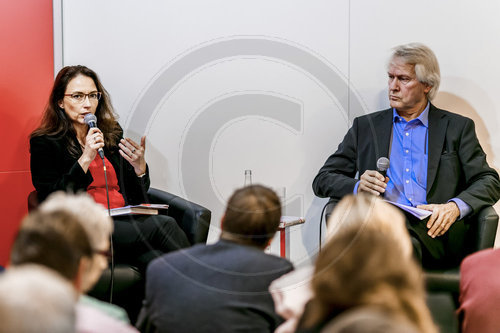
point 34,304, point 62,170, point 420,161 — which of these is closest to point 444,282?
point 420,161

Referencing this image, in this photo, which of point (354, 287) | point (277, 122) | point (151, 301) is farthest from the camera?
point (277, 122)

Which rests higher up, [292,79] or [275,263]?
[292,79]

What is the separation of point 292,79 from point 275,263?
82 centimetres

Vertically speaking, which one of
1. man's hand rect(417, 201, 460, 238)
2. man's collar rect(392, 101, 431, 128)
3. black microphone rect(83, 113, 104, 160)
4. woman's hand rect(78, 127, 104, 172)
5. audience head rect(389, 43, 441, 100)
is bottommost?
man's hand rect(417, 201, 460, 238)

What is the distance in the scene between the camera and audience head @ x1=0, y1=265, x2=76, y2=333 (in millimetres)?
808

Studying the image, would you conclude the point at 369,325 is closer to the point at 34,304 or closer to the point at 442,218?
the point at 34,304

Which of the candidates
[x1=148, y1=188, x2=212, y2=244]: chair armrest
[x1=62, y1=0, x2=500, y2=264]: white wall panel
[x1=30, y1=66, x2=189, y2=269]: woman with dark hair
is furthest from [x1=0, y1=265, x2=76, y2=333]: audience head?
[x1=30, y1=66, x2=189, y2=269]: woman with dark hair

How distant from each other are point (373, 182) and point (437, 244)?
366mm

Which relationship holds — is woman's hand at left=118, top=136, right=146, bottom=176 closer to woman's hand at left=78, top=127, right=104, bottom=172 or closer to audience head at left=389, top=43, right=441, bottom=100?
woman's hand at left=78, top=127, right=104, bottom=172

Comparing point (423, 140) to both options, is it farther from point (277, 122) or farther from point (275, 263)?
point (275, 263)

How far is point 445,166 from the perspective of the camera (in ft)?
8.53

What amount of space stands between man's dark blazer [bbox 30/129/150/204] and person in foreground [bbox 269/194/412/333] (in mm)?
1260

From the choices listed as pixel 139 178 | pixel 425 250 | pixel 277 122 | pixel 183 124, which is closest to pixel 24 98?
pixel 139 178

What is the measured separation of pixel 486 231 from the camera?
2.36 metres
